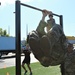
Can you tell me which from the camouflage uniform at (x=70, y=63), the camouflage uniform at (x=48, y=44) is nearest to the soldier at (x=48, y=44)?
the camouflage uniform at (x=48, y=44)

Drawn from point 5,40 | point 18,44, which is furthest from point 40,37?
point 5,40

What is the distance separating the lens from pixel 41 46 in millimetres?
4676

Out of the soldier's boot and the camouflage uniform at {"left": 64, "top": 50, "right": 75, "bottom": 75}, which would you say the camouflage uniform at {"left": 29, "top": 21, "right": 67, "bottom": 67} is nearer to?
the soldier's boot

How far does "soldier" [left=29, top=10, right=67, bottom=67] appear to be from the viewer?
4.66m

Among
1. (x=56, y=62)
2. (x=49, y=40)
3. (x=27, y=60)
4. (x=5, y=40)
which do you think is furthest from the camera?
(x=5, y=40)

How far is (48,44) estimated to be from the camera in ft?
15.1

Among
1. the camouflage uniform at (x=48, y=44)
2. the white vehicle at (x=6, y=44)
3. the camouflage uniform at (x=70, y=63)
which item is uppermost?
the camouflage uniform at (x=48, y=44)

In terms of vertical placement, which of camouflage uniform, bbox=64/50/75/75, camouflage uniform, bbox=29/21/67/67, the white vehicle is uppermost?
camouflage uniform, bbox=29/21/67/67

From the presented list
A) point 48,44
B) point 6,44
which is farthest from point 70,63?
point 6,44

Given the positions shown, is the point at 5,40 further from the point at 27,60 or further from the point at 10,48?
the point at 27,60

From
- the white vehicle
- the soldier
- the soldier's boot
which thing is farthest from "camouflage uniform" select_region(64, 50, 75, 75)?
the white vehicle

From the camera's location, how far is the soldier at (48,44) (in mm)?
4656

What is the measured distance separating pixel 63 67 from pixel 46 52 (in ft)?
5.35

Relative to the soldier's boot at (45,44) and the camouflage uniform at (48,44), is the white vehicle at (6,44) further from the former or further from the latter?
the soldier's boot at (45,44)
